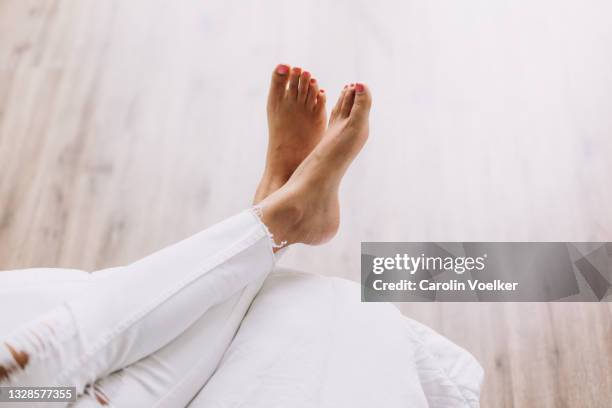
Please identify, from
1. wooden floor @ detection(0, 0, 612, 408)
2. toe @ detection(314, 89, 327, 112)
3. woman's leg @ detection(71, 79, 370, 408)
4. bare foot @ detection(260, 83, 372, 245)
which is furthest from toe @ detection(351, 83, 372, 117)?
woman's leg @ detection(71, 79, 370, 408)

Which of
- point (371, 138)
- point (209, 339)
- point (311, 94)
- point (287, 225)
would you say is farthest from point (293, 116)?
point (209, 339)

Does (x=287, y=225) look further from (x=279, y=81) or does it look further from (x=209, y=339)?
(x=279, y=81)

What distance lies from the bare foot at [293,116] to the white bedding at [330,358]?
13.5 inches

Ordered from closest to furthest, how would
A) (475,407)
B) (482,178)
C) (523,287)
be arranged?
(475,407) → (523,287) → (482,178)

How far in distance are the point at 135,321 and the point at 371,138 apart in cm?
80

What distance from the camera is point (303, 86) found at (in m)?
1.16

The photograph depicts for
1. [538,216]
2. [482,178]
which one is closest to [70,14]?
[482,178]

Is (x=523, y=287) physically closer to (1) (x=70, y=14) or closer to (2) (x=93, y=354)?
(2) (x=93, y=354)

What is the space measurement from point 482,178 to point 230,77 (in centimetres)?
67

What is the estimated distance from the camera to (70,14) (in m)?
1.52

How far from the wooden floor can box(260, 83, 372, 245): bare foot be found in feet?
0.72

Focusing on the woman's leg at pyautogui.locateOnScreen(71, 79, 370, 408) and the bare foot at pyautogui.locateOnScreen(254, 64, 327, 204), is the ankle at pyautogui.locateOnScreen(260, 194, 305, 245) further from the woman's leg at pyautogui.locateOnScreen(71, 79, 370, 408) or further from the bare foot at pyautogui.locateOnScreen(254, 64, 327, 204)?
the bare foot at pyautogui.locateOnScreen(254, 64, 327, 204)

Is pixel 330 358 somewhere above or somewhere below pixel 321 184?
below

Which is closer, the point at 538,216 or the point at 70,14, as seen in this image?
the point at 538,216
